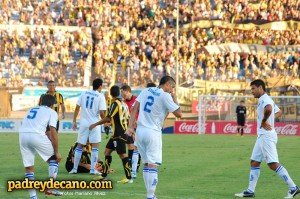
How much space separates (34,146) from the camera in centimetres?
1677

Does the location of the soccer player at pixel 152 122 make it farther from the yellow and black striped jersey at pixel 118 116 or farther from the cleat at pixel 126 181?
the yellow and black striped jersey at pixel 118 116

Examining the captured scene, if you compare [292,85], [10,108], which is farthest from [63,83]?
[292,85]

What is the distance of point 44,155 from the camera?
1688 centimetres

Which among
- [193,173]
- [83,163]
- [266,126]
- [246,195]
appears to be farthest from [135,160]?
[266,126]

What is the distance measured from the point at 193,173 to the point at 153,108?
23.8ft

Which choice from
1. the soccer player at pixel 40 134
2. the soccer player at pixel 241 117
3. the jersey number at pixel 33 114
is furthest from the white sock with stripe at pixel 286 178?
the soccer player at pixel 241 117

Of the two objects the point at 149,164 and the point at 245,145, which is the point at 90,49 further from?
the point at 149,164

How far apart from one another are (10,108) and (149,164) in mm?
33772

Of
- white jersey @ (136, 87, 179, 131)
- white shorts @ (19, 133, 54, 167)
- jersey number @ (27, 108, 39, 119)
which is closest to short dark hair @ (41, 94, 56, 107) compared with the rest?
jersey number @ (27, 108, 39, 119)

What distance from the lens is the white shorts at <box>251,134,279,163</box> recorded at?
1903cm

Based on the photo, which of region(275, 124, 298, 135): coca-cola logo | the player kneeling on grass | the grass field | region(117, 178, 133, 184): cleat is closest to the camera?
the grass field

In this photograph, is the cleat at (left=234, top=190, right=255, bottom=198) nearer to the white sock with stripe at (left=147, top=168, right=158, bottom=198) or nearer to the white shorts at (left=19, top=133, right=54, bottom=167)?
the white sock with stripe at (left=147, top=168, right=158, bottom=198)

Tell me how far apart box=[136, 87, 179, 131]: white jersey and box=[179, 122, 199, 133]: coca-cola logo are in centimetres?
3265

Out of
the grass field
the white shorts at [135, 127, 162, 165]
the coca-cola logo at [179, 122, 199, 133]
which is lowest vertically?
the coca-cola logo at [179, 122, 199, 133]
